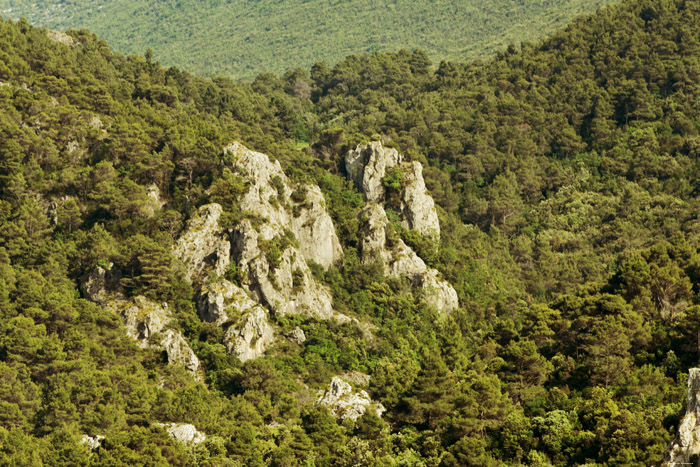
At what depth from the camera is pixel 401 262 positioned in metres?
92.3

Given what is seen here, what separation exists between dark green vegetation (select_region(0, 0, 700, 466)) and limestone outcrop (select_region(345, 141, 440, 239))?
2.57 metres

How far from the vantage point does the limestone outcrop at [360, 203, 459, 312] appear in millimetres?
90875

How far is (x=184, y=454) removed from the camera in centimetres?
5516

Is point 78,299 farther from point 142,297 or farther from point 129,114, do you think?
point 129,114

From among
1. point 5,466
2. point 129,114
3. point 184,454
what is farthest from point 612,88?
point 5,466

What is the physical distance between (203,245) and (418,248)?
2814 cm

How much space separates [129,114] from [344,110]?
57.7m

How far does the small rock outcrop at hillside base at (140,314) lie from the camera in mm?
71625

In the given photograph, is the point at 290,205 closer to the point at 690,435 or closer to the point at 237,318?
the point at 237,318

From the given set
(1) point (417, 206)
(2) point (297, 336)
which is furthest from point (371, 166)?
(2) point (297, 336)

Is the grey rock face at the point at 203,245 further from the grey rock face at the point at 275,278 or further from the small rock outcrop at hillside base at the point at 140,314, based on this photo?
the small rock outcrop at hillside base at the point at 140,314

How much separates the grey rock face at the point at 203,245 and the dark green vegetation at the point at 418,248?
185 centimetres

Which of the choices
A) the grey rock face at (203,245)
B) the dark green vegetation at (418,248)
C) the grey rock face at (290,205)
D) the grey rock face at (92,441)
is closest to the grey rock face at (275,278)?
the grey rock face at (203,245)

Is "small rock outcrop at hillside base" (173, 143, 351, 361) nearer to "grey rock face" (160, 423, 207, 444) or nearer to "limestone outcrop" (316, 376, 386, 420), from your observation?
"limestone outcrop" (316, 376, 386, 420)
